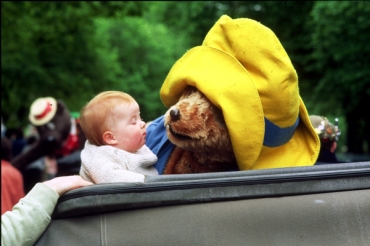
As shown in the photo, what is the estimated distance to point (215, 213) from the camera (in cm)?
208

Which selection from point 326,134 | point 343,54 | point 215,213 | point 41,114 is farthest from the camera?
point 343,54

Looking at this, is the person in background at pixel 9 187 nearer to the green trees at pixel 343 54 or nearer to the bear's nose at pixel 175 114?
the bear's nose at pixel 175 114

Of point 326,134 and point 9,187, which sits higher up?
point 326,134

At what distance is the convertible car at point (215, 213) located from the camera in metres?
2.06

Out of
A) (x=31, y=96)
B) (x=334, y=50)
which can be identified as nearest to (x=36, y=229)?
(x=334, y=50)

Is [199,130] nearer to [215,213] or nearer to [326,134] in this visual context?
[215,213]

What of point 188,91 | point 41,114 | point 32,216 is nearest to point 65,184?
point 32,216

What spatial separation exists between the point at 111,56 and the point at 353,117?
16850mm

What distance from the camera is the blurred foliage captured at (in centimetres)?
1139

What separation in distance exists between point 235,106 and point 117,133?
1.54ft

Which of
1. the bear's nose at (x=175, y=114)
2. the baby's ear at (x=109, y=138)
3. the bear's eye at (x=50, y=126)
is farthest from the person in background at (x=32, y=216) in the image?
the bear's eye at (x=50, y=126)

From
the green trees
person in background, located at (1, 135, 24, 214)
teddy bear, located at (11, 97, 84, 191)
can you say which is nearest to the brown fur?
person in background, located at (1, 135, 24, 214)

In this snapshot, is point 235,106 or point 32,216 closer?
point 32,216

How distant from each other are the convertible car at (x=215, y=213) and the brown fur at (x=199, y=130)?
2.01 ft
